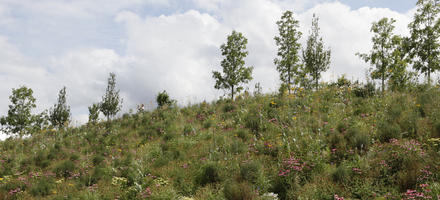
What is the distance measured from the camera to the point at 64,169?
8.56 m

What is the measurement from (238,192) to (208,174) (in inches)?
53.2

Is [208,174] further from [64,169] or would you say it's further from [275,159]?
[64,169]

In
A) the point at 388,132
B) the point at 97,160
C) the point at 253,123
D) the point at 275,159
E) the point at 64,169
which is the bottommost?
the point at 64,169

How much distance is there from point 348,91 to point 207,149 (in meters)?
7.23

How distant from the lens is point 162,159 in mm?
7328

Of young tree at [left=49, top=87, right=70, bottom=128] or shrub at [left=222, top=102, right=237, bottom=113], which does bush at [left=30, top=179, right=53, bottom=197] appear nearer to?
shrub at [left=222, top=102, right=237, bottom=113]

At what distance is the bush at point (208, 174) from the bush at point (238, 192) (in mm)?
924

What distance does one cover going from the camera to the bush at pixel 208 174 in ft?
19.2

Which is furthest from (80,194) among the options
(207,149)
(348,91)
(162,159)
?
(348,91)

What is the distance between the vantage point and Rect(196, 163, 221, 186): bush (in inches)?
230

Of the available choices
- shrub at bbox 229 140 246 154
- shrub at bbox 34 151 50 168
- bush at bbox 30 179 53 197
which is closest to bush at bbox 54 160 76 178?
bush at bbox 30 179 53 197

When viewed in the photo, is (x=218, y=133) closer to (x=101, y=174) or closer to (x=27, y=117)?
(x=101, y=174)

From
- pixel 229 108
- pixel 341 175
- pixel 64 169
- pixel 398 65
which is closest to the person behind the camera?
pixel 341 175

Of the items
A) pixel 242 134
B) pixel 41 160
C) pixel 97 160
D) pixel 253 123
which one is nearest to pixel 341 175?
pixel 242 134
